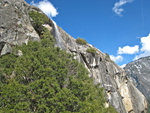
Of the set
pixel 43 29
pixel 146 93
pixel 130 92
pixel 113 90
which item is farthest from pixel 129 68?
pixel 43 29

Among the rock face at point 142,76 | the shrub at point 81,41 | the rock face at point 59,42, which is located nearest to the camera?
the rock face at point 59,42

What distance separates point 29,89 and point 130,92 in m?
46.6

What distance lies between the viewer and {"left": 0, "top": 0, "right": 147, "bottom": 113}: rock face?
1775 cm

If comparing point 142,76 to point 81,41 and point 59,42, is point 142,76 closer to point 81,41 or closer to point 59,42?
point 81,41

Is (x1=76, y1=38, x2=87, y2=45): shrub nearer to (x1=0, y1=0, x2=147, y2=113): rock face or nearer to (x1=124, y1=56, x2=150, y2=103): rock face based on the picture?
(x1=0, y1=0, x2=147, y2=113): rock face

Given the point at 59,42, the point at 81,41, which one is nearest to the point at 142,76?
the point at 81,41

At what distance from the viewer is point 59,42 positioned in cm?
2358

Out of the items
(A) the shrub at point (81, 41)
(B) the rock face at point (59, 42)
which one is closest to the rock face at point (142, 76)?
(B) the rock face at point (59, 42)

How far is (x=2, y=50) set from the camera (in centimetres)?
1558

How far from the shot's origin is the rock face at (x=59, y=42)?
17753 millimetres

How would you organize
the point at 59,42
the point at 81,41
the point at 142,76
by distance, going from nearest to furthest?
the point at 59,42, the point at 81,41, the point at 142,76

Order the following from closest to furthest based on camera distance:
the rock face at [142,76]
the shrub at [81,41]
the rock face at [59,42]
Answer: the rock face at [59,42] → the shrub at [81,41] → the rock face at [142,76]

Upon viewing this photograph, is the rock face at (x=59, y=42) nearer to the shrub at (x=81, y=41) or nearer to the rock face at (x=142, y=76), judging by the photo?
the shrub at (x=81, y=41)

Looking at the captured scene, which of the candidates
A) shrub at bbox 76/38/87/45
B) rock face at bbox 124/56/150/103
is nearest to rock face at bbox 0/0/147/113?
shrub at bbox 76/38/87/45
